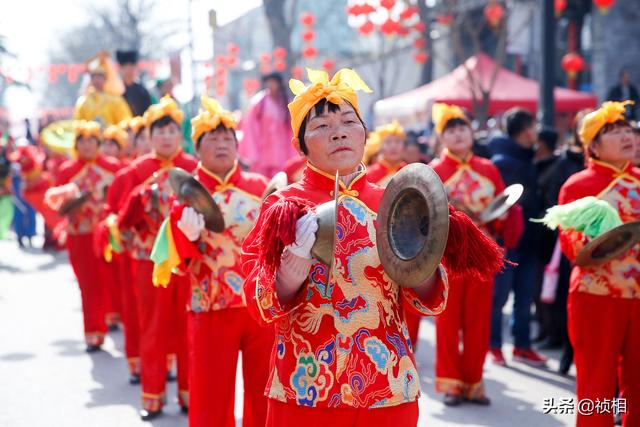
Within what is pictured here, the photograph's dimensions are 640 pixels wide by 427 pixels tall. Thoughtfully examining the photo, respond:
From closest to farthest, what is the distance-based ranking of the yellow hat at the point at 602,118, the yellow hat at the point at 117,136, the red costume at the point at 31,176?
the yellow hat at the point at 602,118, the yellow hat at the point at 117,136, the red costume at the point at 31,176

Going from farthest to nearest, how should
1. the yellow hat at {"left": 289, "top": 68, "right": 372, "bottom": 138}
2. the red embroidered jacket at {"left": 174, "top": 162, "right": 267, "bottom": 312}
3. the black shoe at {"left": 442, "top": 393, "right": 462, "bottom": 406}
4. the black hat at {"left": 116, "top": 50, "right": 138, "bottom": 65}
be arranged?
the black hat at {"left": 116, "top": 50, "right": 138, "bottom": 65} < the black shoe at {"left": 442, "top": 393, "right": 462, "bottom": 406} < the red embroidered jacket at {"left": 174, "top": 162, "right": 267, "bottom": 312} < the yellow hat at {"left": 289, "top": 68, "right": 372, "bottom": 138}

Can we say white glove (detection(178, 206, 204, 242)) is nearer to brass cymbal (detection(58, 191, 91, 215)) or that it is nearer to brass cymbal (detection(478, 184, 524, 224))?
brass cymbal (detection(478, 184, 524, 224))

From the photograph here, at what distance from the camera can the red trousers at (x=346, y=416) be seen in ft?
12.1

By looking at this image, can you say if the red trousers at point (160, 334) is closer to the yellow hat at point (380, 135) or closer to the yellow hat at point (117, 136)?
the yellow hat at point (380, 135)

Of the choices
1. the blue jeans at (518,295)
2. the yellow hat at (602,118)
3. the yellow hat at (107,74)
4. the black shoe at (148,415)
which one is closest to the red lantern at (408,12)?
the yellow hat at (107,74)

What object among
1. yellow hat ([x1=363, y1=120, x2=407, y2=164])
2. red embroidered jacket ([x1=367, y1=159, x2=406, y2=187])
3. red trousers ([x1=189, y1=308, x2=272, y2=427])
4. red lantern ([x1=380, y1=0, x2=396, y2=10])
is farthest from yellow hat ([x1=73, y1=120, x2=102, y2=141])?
red lantern ([x1=380, y1=0, x2=396, y2=10])

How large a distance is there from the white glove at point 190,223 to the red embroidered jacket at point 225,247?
182 millimetres

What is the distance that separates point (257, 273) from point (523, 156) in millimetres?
5589

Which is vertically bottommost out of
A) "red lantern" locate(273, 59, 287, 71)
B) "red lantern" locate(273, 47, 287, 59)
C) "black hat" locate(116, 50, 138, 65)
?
"black hat" locate(116, 50, 138, 65)

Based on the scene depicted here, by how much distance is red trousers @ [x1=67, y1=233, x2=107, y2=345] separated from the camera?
9867 mm

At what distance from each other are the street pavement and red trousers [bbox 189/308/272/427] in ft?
5.43

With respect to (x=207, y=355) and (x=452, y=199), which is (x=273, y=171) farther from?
(x=207, y=355)

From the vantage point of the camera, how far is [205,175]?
586 cm

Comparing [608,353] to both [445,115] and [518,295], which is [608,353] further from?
[518,295]
